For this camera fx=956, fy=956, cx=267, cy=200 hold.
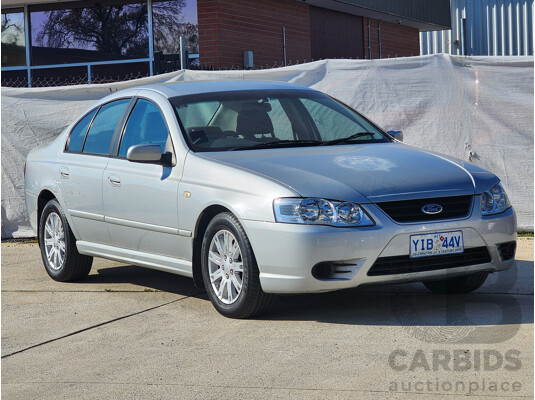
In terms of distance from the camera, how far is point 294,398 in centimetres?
441

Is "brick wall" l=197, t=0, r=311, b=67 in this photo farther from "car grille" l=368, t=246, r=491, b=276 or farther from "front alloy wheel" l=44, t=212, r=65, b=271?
"car grille" l=368, t=246, r=491, b=276

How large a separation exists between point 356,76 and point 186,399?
652 centimetres

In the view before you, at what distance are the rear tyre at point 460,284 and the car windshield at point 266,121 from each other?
117 centimetres

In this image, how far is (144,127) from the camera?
7348mm

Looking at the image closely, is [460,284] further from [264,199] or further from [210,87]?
[210,87]

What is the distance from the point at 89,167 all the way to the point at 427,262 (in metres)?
3.08

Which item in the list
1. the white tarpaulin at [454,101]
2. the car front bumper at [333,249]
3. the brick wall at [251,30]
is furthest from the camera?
the brick wall at [251,30]

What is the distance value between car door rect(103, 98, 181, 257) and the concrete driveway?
0.49 metres

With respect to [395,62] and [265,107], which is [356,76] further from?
[265,107]

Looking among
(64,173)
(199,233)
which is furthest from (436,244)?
(64,173)

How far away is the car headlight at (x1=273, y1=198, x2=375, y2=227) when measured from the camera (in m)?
5.75

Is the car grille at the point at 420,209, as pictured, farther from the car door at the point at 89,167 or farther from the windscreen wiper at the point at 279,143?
the car door at the point at 89,167

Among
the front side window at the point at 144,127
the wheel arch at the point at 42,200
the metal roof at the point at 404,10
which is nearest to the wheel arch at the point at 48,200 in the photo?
the wheel arch at the point at 42,200

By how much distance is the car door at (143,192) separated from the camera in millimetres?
6746
